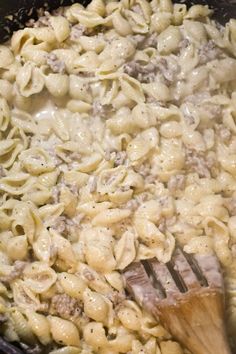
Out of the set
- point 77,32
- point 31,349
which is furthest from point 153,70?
point 31,349

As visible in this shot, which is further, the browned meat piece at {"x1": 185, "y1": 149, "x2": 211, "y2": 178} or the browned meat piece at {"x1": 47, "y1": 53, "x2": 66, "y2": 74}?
the browned meat piece at {"x1": 47, "y1": 53, "x2": 66, "y2": 74}

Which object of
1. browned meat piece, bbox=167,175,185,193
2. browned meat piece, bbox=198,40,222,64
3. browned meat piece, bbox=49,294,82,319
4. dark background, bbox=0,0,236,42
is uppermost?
dark background, bbox=0,0,236,42

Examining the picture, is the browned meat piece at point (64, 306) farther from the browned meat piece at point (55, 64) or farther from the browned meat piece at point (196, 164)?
the browned meat piece at point (55, 64)

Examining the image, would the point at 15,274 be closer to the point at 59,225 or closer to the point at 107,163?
the point at 59,225

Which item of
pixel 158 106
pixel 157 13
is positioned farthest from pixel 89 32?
pixel 158 106

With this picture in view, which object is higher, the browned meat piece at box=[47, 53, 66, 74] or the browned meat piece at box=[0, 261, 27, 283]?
the browned meat piece at box=[47, 53, 66, 74]

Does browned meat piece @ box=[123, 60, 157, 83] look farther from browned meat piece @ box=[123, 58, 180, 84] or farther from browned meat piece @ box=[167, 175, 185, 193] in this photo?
browned meat piece @ box=[167, 175, 185, 193]

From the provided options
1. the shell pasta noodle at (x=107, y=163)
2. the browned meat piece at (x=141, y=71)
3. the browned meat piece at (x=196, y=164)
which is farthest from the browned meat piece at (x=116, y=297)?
the browned meat piece at (x=141, y=71)

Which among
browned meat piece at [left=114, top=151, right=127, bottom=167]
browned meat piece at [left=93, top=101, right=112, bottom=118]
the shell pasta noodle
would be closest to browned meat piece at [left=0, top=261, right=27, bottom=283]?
the shell pasta noodle

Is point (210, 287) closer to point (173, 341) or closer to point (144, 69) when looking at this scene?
point (173, 341)
